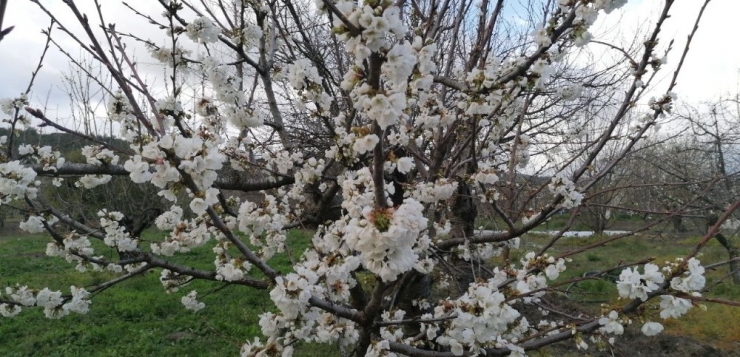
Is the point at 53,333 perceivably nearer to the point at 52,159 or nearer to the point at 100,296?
the point at 100,296

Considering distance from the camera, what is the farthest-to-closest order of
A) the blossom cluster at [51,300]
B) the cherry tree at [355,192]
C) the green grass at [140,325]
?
the green grass at [140,325] → the blossom cluster at [51,300] → the cherry tree at [355,192]

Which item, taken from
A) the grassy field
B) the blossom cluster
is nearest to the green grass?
the grassy field

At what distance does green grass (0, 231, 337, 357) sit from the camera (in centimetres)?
556

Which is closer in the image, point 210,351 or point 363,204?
point 363,204

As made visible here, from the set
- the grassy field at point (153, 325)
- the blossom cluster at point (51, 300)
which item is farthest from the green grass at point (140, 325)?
the blossom cluster at point (51, 300)

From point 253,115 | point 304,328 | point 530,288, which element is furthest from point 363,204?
point 253,115

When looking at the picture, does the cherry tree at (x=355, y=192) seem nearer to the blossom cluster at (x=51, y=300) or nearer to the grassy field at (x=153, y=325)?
the blossom cluster at (x=51, y=300)

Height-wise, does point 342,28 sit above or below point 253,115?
below

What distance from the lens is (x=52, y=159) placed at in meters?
2.68

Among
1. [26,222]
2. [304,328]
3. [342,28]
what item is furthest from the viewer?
[26,222]

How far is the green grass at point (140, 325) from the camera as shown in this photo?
5559 millimetres

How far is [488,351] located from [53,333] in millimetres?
5829

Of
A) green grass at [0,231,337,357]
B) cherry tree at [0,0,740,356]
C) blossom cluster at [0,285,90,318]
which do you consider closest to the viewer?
cherry tree at [0,0,740,356]

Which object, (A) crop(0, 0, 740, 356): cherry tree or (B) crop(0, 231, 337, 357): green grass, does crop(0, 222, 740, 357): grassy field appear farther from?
(A) crop(0, 0, 740, 356): cherry tree
